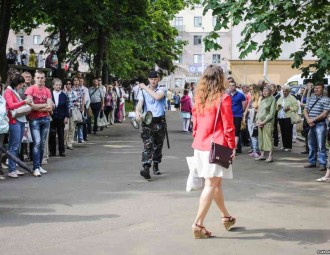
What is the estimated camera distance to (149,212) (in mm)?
7367

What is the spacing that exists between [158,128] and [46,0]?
8.70 meters

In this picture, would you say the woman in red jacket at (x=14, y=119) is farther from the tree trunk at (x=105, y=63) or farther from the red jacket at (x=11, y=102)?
the tree trunk at (x=105, y=63)

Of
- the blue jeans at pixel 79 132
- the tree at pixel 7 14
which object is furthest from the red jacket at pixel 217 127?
the tree at pixel 7 14

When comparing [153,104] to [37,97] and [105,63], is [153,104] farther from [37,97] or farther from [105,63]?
[105,63]

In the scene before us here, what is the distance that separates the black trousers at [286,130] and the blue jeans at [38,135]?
736 cm

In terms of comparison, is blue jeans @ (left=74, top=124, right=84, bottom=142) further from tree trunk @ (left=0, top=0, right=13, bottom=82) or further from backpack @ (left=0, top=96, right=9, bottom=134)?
backpack @ (left=0, top=96, right=9, bottom=134)

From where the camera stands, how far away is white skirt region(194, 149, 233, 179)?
6.12m

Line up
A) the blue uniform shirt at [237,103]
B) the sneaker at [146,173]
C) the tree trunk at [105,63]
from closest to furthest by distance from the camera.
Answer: the sneaker at [146,173] → the blue uniform shirt at [237,103] → the tree trunk at [105,63]

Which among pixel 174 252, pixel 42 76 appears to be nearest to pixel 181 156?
pixel 42 76

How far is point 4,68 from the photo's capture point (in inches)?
699

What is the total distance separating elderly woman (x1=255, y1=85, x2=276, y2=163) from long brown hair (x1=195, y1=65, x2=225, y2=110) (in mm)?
7201

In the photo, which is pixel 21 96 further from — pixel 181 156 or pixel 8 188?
pixel 181 156

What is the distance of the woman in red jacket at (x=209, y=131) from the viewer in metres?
6.12

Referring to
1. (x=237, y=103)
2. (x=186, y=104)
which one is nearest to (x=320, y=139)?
(x=237, y=103)
